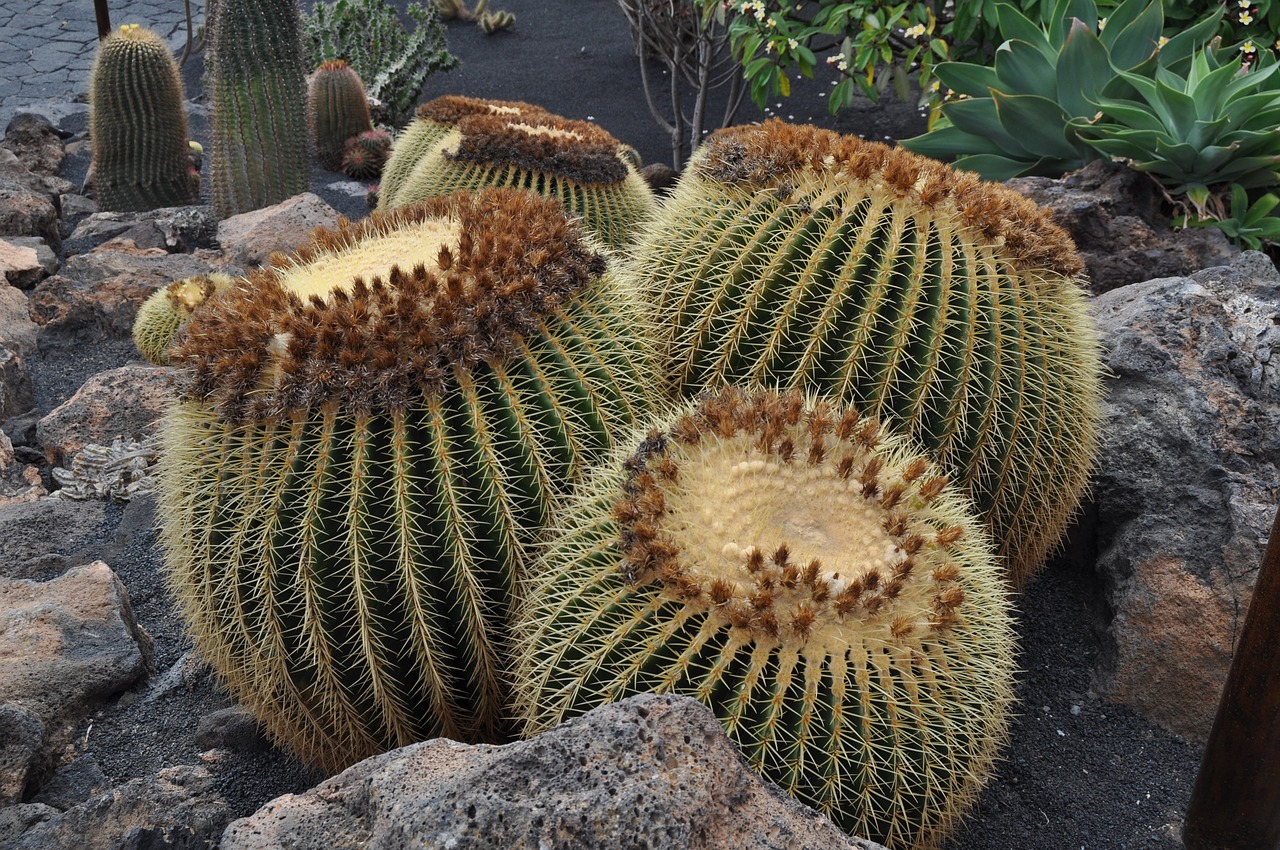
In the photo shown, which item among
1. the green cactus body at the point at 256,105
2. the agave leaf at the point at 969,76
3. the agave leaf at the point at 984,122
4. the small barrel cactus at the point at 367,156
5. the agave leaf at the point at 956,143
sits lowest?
the small barrel cactus at the point at 367,156

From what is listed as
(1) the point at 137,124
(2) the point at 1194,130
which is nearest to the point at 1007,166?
(2) the point at 1194,130

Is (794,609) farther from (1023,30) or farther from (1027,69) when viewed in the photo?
(1023,30)

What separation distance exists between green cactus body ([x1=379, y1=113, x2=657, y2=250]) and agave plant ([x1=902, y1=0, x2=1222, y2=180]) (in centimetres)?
143

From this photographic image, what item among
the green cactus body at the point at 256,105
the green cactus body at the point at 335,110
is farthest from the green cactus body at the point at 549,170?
the green cactus body at the point at 335,110

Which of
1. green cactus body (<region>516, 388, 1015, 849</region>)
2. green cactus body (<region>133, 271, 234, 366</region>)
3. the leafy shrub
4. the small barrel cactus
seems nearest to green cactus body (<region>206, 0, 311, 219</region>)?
the small barrel cactus

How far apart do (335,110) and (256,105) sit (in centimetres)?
231

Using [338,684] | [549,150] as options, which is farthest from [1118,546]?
[549,150]

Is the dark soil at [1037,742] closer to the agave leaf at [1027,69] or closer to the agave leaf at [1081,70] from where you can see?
the agave leaf at [1081,70]

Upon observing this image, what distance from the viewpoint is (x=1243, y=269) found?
378cm

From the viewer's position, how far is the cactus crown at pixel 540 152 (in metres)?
4.38

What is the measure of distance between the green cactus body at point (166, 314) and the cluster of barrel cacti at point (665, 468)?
7.87 ft

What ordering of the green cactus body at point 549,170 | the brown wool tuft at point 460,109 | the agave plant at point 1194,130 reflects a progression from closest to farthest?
the agave plant at point 1194,130 → the green cactus body at point 549,170 → the brown wool tuft at point 460,109

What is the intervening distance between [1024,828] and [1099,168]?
289 centimetres

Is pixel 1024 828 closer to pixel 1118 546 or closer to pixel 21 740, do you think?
pixel 1118 546
